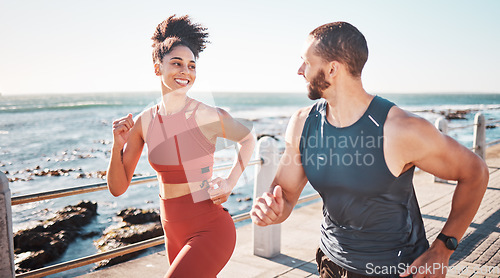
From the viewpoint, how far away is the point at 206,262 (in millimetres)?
2334

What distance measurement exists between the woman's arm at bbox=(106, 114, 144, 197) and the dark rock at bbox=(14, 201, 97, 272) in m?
4.83

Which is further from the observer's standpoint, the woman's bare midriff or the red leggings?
the woman's bare midriff

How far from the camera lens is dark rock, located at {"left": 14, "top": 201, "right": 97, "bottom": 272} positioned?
6.73 metres

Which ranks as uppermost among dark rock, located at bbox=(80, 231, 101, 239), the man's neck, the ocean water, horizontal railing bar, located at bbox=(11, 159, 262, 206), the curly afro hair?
the curly afro hair

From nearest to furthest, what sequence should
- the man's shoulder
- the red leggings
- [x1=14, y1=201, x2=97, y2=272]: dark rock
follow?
1. the man's shoulder
2. the red leggings
3. [x1=14, y1=201, x2=97, y2=272]: dark rock

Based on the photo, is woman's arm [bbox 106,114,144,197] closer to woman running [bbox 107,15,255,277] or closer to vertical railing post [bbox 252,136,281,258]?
woman running [bbox 107,15,255,277]

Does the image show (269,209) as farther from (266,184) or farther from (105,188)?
(266,184)

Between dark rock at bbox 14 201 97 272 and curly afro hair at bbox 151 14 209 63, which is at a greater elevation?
curly afro hair at bbox 151 14 209 63

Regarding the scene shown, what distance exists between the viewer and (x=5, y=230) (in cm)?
237

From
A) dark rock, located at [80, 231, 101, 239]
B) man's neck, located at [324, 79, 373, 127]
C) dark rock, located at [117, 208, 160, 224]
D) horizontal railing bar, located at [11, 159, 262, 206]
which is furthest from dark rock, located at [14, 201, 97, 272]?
man's neck, located at [324, 79, 373, 127]

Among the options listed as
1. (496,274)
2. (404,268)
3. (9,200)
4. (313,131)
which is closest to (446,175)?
(404,268)

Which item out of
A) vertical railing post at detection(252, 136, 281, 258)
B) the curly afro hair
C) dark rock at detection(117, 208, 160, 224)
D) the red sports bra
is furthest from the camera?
dark rock at detection(117, 208, 160, 224)

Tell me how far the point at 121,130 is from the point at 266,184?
232cm

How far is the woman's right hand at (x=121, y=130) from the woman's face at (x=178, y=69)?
1.15 ft
